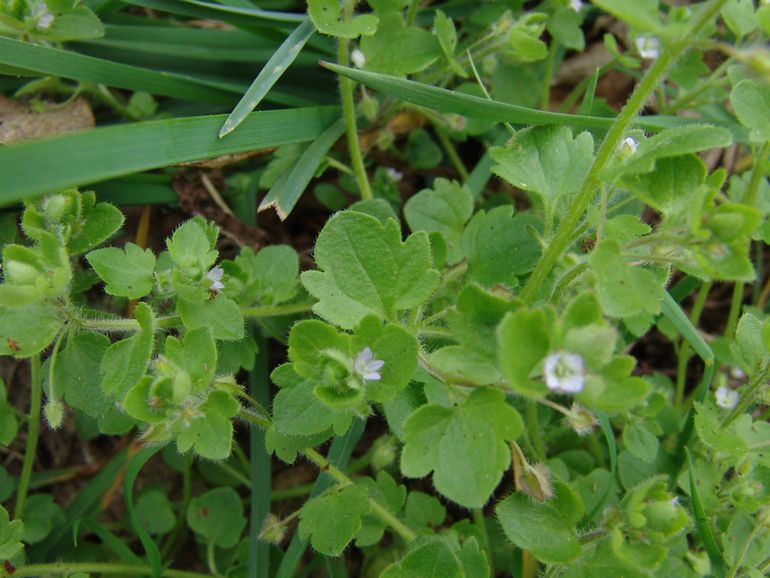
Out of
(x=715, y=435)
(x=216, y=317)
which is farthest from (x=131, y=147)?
(x=715, y=435)

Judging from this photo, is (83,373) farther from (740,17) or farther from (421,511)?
(740,17)

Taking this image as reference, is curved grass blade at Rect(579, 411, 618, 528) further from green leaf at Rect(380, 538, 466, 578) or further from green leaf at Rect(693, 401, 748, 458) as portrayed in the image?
green leaf at Rect(380, 538, 466, 578)

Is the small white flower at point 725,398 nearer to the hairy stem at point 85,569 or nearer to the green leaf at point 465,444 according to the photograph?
the green leaf at point 465,444

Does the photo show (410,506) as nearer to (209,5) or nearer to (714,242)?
(714,242)

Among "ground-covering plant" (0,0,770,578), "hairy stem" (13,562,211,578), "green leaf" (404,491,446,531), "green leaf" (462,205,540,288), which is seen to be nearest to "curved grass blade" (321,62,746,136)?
"ground-covering plant" (0,0,770,578)

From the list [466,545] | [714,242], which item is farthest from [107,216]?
[714,242]

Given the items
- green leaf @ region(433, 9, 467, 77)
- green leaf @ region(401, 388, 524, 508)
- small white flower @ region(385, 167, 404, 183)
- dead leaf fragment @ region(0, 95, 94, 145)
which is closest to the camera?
green leaf @ region(401, 388, 524, 508)
